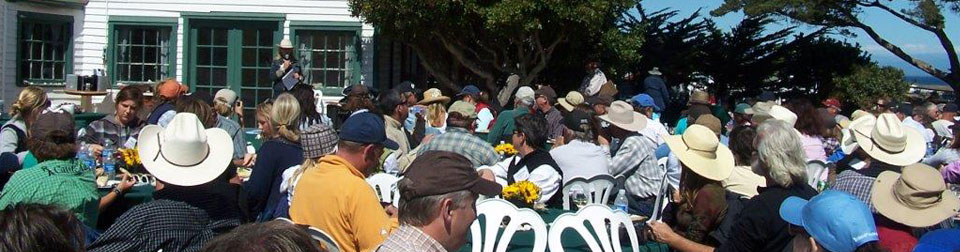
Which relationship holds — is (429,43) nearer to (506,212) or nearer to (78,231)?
(506,212)

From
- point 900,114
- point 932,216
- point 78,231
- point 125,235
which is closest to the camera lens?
point 78,231

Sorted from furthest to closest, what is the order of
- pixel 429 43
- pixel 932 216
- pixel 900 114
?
pixel 429 43
pixel 900 114
pixel 932 216

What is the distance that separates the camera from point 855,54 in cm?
2564

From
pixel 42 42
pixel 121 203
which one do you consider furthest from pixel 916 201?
pixel 42 42

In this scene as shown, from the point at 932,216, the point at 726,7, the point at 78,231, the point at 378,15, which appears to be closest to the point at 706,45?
the point at 726,7

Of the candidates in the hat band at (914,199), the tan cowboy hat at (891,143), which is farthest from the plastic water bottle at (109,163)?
the hat band at (914,199)

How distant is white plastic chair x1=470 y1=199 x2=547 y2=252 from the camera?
6.59m

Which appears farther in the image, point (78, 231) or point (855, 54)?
point (855, 54)

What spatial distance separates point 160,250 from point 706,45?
22.0 m

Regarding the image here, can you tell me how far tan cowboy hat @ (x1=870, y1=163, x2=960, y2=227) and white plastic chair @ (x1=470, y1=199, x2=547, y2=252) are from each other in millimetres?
2118

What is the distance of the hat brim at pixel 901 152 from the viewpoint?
725cm

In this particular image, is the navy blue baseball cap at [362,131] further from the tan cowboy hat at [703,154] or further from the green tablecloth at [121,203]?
the green tablecloth at [121,203]

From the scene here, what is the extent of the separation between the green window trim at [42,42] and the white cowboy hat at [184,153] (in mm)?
14069

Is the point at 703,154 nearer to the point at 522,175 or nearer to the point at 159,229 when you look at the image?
the point at 522,175
